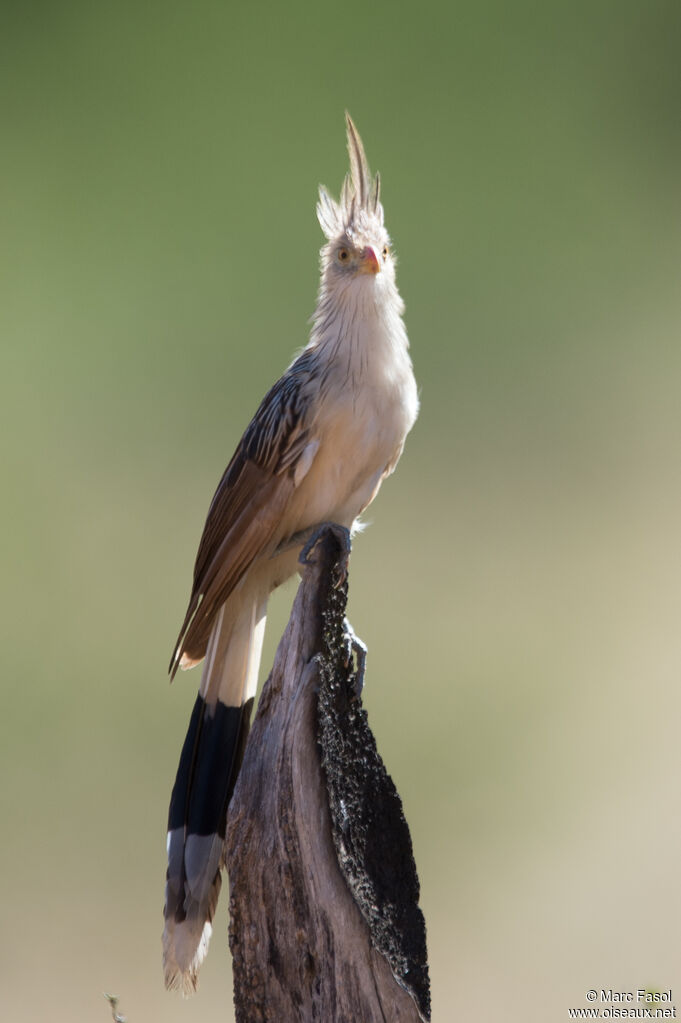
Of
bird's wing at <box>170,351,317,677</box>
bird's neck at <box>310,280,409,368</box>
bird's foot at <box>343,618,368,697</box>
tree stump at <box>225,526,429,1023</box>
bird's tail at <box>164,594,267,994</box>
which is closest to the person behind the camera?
tree stump at <box>225,526,429,1023</box>

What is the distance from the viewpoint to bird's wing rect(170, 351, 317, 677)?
201 cm

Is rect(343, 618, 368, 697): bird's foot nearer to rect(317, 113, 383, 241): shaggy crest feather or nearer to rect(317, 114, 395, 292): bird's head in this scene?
rect(317, 114, 395, 292): bird's head

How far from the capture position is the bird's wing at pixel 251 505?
79.3 inches

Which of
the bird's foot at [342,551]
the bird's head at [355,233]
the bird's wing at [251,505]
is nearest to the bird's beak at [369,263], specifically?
the bird's head at [355,233]

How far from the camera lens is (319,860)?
4.92 ft

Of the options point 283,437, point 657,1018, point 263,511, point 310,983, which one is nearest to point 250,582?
point 263,511

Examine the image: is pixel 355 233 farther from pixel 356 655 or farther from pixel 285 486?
pixel 356 655

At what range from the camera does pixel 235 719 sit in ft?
6.40

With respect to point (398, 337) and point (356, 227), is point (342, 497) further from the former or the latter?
point (356, 227)

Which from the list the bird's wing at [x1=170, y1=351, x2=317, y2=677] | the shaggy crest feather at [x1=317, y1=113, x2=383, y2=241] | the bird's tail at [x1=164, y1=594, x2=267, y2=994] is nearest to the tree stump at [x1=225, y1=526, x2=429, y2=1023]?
the bird's tail at [x1=164, y1=594, x2=267, y2=994]

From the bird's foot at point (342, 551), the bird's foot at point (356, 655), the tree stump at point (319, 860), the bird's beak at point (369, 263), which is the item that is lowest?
the tree stump at point (319, 860)

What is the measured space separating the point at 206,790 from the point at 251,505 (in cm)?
55

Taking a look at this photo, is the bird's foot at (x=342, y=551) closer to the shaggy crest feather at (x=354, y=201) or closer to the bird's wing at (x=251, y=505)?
the bird's wing at (x=251, y=505)

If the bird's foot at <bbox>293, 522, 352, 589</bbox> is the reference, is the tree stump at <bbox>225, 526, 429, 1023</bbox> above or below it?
below
